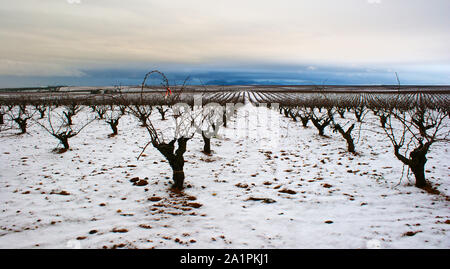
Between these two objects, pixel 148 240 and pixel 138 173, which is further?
pixel 138 173

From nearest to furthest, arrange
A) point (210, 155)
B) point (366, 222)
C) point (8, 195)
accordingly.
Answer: point (366, 222), point (8, 195), point (210, 155)

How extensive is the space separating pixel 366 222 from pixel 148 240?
3.89 m

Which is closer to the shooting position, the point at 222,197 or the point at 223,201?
the point at 223,201

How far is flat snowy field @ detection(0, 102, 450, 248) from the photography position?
12.8 feet

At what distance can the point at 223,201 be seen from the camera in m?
5.71

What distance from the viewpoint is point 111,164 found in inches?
349

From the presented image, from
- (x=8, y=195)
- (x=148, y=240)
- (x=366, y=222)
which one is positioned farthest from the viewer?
(x=8, y=195)

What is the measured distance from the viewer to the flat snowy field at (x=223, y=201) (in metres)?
3.91

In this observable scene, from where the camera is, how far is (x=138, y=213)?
4.99 meters

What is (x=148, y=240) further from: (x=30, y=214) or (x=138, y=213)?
(x=30, y=214)
